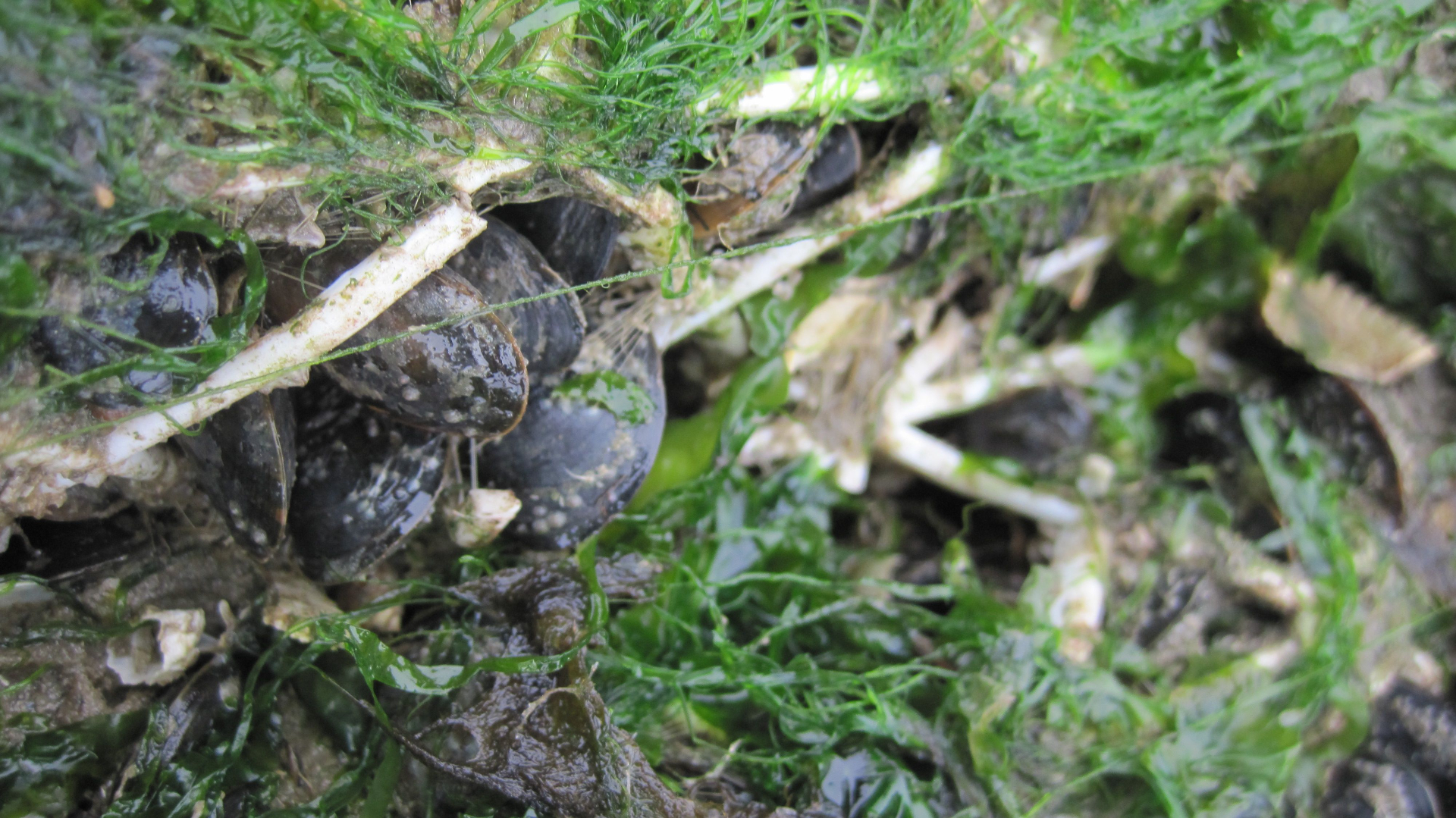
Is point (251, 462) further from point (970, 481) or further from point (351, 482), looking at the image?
point (970, 481)

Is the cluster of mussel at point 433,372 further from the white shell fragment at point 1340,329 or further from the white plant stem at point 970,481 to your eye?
the white shell fragment at point 1340,329

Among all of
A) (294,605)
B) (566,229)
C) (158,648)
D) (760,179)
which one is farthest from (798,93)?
(158,648)

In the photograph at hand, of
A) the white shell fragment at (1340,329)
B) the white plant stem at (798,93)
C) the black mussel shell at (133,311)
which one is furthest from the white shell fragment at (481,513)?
the white shell fragment at (1340,329)

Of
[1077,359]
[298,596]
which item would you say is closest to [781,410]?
[1077,359]

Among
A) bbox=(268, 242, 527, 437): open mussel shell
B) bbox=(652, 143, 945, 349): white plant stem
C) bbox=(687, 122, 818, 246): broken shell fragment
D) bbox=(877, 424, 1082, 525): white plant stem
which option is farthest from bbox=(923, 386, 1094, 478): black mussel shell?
bbox=(268, 242, 527, 437): open mussel shell

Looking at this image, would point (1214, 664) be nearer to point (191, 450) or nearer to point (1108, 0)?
point (1108, 0)

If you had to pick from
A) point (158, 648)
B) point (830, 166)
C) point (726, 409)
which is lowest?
point (158, 648)
